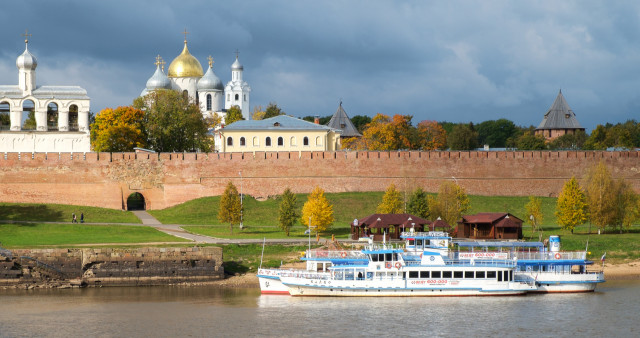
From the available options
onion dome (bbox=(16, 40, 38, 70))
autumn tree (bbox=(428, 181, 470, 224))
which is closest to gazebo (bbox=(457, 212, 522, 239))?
autumn tree (bbox=(428, 181, 470, 224))

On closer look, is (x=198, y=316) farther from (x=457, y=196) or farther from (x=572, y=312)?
(x=457, y=196)

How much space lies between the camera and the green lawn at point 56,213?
6881 centimetres

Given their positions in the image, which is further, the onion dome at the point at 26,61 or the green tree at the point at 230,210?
the onion dome at the point at 26,61

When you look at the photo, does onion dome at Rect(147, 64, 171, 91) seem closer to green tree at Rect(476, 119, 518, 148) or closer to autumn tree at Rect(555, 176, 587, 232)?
green tree at Rect(476, 119, 518, 148)

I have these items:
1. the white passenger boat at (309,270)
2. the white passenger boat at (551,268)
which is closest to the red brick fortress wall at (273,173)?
the white passenger boat at (309,270)

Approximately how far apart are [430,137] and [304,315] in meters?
68.9

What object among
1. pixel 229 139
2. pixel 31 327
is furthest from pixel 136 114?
pixel 31 327

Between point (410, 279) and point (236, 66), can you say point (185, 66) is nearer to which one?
point (236, 66)

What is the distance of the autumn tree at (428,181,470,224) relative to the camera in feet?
211

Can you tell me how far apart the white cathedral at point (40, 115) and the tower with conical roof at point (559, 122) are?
53.5m

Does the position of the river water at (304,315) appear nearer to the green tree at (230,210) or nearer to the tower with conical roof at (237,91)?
the green tree at (230,210)

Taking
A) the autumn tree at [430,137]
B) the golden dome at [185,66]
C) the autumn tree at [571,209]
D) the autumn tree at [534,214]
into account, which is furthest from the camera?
the golden dome at [185,66]

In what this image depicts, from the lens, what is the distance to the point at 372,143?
98.1 meters

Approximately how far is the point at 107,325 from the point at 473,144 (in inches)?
3214
